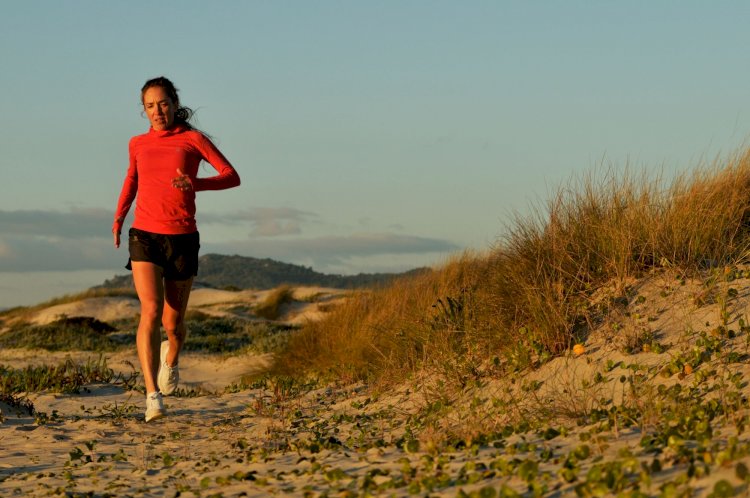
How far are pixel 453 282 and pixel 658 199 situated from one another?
2942 mm

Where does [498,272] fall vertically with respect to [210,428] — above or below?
above

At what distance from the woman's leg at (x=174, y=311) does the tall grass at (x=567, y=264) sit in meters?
2.01

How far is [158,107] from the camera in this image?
7.67 m

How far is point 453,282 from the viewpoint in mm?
10742

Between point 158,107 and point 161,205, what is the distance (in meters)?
0.88

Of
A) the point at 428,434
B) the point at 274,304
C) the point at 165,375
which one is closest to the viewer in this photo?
the point at 428,434

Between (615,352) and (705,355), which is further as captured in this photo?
(615,352)

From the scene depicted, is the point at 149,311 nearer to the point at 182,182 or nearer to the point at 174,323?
the point at 174,323

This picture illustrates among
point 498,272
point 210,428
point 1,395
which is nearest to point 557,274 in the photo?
point 498,272

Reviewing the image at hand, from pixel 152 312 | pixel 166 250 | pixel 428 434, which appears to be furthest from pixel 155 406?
pixel 428 434

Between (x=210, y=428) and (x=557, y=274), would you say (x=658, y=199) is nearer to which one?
(x=557, y=274)

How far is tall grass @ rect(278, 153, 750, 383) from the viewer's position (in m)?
7.61

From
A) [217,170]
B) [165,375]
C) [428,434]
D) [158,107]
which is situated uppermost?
[158,107]

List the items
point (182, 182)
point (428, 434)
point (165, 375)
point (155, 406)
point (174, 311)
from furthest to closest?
point (165, 375) → point (174, 311) → point (155, 406) → point (182, 182) → point (428, 434)
